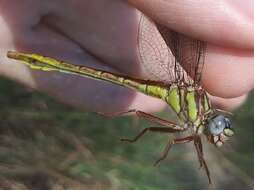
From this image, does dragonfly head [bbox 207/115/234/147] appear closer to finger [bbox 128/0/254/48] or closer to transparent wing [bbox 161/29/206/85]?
transparent wing [bbox 161/29/206/85]

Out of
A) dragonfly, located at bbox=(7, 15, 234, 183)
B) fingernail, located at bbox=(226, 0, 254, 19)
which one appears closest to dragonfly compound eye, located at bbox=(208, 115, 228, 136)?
dragonfly, located at bbox=(7, 15, 234, 183)

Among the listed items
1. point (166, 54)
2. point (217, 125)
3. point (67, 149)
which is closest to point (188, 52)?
point (166, 54)

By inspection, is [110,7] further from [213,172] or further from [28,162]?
[213,172]

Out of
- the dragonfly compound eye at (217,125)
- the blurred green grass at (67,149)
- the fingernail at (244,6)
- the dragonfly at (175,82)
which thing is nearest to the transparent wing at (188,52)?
the dragonfly at (175,82)

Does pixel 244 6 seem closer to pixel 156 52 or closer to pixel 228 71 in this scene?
pixel 228 71

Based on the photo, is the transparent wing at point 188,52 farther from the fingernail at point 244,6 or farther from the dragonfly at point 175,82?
the fingernail at point 244,6

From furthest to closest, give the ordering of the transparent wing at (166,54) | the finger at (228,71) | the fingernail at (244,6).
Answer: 1. the transparent wing at (166,54)
2. the finger at (228,71)
3. the fingernail at (244,6)
